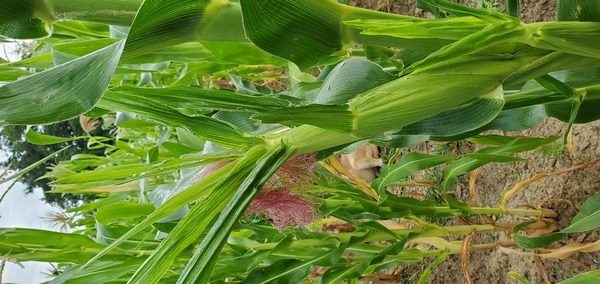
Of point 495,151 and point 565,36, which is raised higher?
point 565,36

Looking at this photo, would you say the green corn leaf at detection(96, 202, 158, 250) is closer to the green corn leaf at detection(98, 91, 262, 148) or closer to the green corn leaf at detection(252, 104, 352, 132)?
the green corn leaf at detection(98, 91, 262, 148)

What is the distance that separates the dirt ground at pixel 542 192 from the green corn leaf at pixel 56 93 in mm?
864

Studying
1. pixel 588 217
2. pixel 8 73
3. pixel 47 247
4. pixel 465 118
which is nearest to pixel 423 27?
pixel 465 118

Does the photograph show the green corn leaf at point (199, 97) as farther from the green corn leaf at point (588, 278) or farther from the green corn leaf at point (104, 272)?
the green corn leaf at point (588, 278)

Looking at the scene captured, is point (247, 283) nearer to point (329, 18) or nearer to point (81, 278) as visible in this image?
point (81, 278)

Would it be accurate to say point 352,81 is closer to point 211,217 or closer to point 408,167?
point 211,217

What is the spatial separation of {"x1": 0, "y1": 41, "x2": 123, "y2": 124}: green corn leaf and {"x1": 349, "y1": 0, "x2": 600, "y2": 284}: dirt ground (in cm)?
86

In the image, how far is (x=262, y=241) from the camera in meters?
1.12

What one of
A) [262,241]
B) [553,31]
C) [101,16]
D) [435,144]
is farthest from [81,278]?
[435,144]

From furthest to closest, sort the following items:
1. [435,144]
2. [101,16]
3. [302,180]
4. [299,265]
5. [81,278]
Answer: [435,144], [299,265], [81,278], [302,180], [101,16]

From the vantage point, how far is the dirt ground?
3.36 ft

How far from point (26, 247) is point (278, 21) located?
2.02 ft

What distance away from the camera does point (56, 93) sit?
427 millimetres

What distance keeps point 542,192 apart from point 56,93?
3.17 feet
